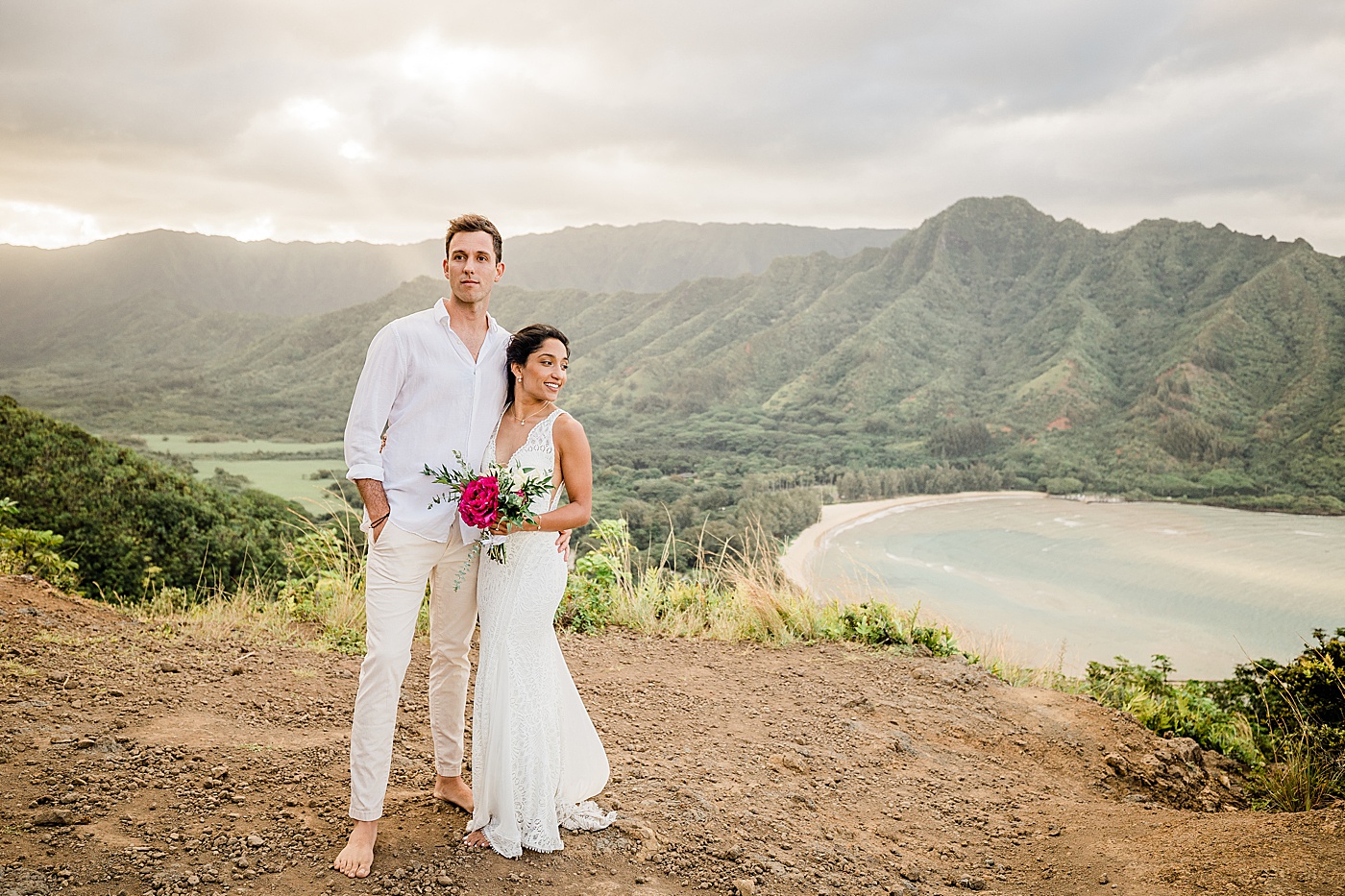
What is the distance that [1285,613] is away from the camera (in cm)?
2016

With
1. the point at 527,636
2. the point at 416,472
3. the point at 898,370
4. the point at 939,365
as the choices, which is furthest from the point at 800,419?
the point at 416,472

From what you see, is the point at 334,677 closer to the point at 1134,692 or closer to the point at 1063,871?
Answer: the point at 1063,871

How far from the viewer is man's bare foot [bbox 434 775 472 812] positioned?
9.60 feet

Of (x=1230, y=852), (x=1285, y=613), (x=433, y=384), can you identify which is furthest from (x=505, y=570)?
(x=1285, y=613)

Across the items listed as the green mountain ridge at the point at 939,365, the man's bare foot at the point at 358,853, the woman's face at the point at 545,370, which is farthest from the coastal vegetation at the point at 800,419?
the woman's face at the point at 545,370

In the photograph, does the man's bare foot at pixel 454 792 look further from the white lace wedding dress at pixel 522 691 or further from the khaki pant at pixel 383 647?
the khaki pant at pixel 383 647

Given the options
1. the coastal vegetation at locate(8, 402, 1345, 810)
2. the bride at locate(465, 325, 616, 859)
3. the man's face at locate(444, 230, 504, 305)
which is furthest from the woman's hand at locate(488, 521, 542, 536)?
the coastal vegetation at locate(8, 402, 1345, 810)

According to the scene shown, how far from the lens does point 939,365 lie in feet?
201

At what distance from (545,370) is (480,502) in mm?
524

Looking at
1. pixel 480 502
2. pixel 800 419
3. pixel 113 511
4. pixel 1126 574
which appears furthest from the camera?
pixel 800 419

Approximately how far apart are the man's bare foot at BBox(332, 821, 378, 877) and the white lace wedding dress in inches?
12.9

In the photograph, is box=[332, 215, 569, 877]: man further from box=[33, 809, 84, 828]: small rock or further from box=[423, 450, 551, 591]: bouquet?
box=[33, 809, 84, 828]: small rock

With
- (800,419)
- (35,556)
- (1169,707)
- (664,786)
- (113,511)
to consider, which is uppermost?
(113,511)

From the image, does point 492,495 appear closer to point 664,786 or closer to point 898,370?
point 664,786
